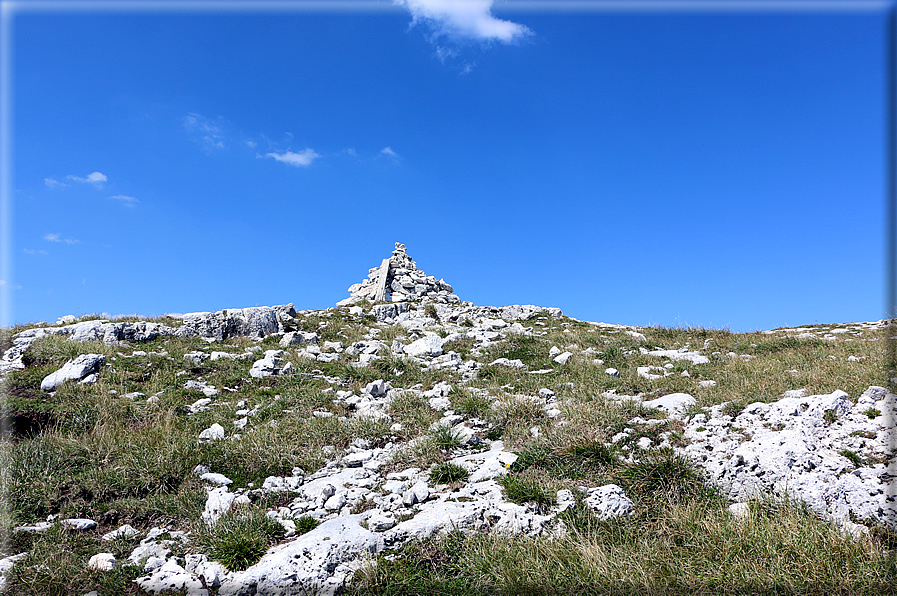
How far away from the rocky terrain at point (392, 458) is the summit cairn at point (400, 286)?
1528cm

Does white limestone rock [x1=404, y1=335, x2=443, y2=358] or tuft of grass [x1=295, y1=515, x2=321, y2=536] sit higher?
white limestone rock [x1=404, y1=335, x2=443, y2=358]

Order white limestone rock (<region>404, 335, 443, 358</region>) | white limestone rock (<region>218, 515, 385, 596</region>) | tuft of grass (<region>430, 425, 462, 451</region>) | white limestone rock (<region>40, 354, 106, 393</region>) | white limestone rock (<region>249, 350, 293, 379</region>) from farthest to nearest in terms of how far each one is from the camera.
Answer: white limestone rock (<region>404, 335, 443, 358</region>)
white limestone rock (<region>249, 350, 293, 379</region>)
white limestone rock (<region>40, 354, 106, 393</region>)
tuft of grass (<region>430, 425, 462, 451</region>)
white limestone rock (<region>218, 515, 385, 596</region>)

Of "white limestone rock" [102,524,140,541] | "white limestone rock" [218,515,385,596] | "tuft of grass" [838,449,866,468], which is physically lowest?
"white limestone rock" [102,524,140,541]

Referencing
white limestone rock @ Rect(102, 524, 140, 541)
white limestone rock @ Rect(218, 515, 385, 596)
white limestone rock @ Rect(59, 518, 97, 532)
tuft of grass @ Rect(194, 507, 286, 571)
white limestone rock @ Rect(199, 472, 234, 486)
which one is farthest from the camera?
white limestone rock @ Rect(199, 472, 234, 486)

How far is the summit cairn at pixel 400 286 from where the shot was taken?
27.5 meters

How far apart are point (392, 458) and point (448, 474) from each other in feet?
3.71

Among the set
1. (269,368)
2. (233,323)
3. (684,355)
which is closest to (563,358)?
(684,355)

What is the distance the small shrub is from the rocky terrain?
0.02 meters

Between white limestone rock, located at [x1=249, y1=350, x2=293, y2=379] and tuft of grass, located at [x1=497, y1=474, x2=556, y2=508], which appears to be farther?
white limestone rock, located at [x1=249, y1=350, x2=293, y2=379]

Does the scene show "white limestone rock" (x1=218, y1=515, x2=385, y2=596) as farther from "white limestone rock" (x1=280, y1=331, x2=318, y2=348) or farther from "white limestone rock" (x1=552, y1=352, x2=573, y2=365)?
"white limestone rock" (x1=280, y1=331, x2=318, y2=348)

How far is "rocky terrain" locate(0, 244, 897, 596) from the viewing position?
4.59 meters

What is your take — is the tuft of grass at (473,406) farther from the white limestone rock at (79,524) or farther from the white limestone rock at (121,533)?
the white limestone rock at (79,524)

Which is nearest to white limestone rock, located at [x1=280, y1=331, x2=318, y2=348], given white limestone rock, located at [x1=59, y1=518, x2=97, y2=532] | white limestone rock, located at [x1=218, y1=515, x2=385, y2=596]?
white limestone rock, located at [x1=59, y1=518, x2=97, y2=532]

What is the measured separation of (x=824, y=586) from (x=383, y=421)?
598 centimetres
